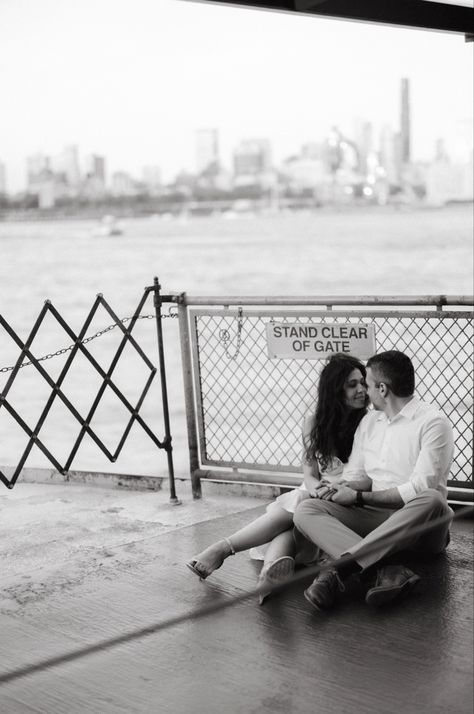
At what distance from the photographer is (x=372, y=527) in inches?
173

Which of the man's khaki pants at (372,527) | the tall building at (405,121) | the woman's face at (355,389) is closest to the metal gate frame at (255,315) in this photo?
the woman's face at (355,389)

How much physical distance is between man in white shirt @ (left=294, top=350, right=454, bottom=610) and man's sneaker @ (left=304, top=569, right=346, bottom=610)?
19 millimetres

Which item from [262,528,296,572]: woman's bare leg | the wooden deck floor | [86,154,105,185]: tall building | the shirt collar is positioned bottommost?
the wooden deck floor

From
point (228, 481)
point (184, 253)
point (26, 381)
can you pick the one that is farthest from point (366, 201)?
point (228, 481)

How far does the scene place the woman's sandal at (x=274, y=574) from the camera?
4.09 m

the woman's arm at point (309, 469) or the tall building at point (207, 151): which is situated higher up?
the tall building at point (207, 151)

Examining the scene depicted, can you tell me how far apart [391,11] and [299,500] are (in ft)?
8.24

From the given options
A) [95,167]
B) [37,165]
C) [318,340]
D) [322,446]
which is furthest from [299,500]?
[95,167]

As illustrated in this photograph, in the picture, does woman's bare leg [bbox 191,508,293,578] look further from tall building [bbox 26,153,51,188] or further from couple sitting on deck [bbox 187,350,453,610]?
tall building [bbox 26,153,51,188]

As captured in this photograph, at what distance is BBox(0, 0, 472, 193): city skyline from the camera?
185 ft

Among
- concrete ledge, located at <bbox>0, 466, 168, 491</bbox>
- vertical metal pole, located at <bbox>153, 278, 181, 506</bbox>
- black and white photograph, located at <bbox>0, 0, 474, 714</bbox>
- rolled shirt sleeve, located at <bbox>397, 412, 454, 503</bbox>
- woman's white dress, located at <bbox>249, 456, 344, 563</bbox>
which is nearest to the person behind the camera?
black and white photograph, located at <bbox>0, 0, 474, 714</bbox>

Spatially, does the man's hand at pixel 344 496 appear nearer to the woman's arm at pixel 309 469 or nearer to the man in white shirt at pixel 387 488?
the man in white shirt at pixel 387 488

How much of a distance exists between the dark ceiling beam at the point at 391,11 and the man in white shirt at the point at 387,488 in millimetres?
1679

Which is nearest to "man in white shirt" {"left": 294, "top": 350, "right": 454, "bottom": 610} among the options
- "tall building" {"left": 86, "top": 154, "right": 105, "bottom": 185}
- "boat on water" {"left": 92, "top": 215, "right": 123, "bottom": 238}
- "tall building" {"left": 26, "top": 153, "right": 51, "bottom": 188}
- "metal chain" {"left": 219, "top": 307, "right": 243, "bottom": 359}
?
"metal chain" {"left": 219, "top": 307, "right": 243, "bottom": 359}
